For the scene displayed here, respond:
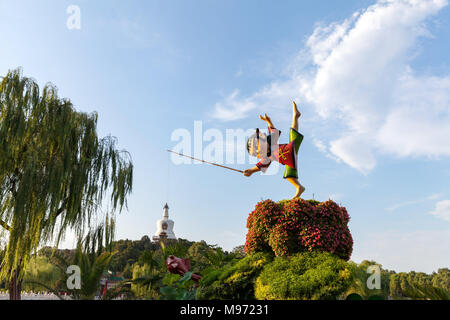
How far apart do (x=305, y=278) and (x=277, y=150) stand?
123 inches

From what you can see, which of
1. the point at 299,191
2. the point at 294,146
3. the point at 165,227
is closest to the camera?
the point at 299,191

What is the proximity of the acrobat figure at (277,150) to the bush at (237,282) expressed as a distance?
1819mm

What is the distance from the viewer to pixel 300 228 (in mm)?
7867

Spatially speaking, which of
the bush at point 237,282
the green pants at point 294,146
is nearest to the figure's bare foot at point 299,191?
the green pants at point 294,146

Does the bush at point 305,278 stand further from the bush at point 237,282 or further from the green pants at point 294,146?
the green pants at point 294,146

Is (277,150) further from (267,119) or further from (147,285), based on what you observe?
(147,285)

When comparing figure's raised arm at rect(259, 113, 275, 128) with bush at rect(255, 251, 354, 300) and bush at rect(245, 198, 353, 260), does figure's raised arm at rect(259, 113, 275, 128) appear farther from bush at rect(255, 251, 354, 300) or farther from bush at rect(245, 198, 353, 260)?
bush at rect(255, 251, 354, 300)

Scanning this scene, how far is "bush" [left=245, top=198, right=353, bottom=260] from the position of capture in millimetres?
7734

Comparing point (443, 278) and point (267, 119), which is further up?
point (267, 119)

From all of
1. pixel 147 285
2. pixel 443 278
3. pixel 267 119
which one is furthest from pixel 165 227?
pixel 443 278

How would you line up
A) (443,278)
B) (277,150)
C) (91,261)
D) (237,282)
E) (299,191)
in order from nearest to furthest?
(237,282), (299,191), (277,150), (91,261), (443,278)

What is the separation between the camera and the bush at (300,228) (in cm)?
773

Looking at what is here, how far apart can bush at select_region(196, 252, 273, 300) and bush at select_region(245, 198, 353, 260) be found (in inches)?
15.1

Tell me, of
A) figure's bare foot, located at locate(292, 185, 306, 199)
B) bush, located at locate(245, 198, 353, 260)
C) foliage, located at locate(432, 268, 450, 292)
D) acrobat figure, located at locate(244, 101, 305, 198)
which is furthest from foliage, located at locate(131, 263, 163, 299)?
foliage, located at locate(432, 268, 450, 292)
